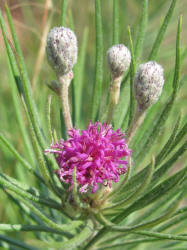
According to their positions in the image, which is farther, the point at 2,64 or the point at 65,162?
the point at 2,64

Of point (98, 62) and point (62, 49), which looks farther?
point (98, 62)

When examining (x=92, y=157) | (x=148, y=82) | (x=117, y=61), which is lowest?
(x=92, y=157)

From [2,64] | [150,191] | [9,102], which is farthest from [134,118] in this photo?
[2,64]

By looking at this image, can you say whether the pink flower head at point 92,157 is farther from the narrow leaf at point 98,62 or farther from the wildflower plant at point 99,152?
the narrow leaf at point 98,62

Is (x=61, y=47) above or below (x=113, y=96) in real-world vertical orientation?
above

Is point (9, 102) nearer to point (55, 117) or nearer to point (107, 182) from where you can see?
point (55, 117)

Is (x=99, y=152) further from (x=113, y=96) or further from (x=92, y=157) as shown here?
(x=113, y=96)

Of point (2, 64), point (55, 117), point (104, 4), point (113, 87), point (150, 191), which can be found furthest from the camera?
point (2, 64)

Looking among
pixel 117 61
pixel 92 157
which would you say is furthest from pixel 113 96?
pixel 92 157
